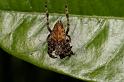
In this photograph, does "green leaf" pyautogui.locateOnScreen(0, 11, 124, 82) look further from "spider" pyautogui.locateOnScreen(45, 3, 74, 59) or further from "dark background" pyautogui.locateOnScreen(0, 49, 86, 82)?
"dark background" pyautogui.locateOnScreen(0, 49, 86, 82)

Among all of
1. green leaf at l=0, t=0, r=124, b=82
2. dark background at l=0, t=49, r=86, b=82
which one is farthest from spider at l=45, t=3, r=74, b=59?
dark background at l=0, t=49, r=86, b=82

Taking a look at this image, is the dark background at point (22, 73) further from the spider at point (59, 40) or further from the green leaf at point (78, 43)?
the green leaf at point (78, 43)

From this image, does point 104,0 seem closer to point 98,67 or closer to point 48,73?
point 98,67

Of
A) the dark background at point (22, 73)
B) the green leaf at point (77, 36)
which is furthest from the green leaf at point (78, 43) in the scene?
the dark background at point (22, 73)

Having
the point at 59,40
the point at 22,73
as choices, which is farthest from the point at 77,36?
the point at 22,73

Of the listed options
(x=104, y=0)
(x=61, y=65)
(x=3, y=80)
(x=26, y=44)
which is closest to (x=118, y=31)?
(x=104, y=0)
